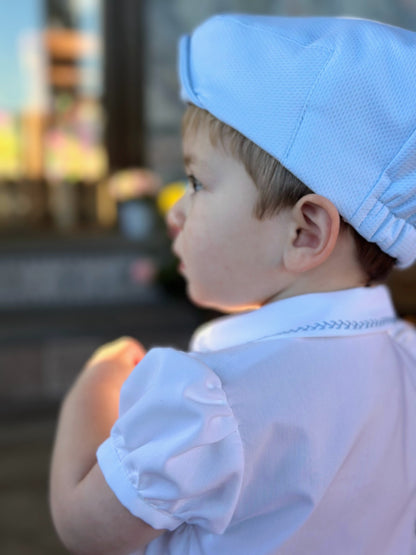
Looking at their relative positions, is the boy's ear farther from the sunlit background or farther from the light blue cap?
the sunlit background

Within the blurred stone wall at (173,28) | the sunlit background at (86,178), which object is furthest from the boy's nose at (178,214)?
the blurred stone wall at (173,28)

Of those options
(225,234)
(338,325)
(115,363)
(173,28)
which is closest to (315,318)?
(338,325)

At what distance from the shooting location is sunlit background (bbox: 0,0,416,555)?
9.59 ft

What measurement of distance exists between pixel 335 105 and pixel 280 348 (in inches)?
10.2

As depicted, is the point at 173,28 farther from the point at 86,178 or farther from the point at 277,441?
the point at 277,441

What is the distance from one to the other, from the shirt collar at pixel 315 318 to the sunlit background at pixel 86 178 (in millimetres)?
2235

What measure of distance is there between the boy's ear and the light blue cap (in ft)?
0.04

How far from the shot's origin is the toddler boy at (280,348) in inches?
25.1

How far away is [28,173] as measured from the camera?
11.3ft

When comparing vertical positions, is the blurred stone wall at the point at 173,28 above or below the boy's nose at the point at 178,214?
below

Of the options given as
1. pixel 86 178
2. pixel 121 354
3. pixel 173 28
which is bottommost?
pixel 86 178

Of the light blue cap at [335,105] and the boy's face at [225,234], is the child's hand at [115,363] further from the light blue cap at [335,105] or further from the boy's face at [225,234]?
the light blue cap at [335,105]

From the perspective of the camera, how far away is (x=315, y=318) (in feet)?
2.42

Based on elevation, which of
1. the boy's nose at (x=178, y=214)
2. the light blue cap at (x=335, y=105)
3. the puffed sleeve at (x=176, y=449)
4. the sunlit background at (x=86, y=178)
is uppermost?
the light blue cap at (x=335, y=105)
